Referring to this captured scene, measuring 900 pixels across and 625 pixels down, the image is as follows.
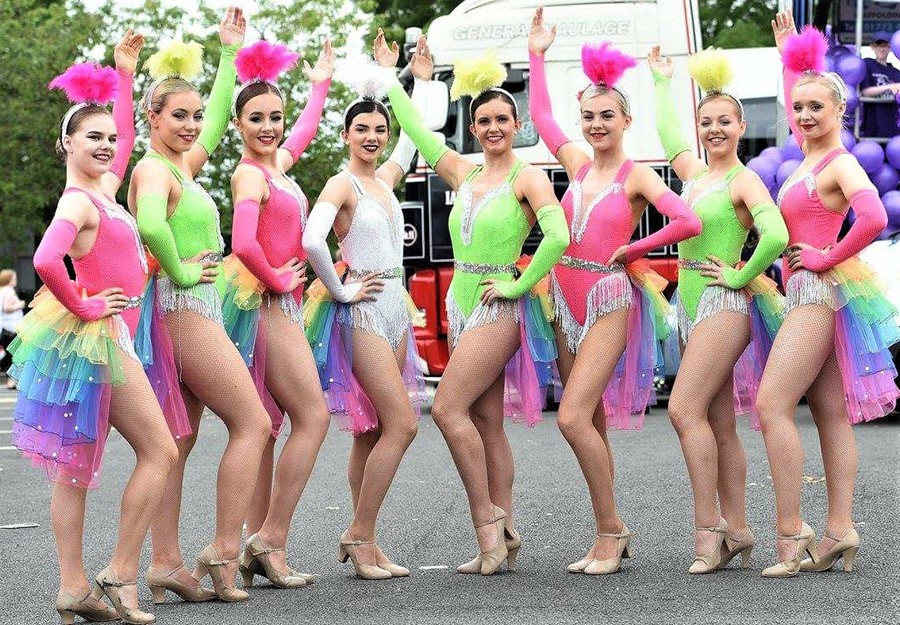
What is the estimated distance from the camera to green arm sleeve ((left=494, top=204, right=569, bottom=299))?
22.3 feet

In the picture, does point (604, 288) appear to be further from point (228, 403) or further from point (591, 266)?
point (228, 403)

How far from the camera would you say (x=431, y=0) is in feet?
105

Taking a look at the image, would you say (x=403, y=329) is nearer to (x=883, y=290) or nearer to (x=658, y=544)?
(x=658, y=544)

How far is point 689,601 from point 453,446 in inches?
54.7

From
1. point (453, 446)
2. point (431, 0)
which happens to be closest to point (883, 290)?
point (453, 446)

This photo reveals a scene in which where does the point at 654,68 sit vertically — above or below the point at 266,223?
above

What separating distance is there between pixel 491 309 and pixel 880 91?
697 centimetres

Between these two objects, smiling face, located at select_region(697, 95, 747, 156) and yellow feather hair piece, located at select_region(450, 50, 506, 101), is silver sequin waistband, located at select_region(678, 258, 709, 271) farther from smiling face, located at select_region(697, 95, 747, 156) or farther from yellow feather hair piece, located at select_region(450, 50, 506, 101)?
yellow feather hair piece, located at select_region(450, 50, 506, 101)

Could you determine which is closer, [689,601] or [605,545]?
[689,601]

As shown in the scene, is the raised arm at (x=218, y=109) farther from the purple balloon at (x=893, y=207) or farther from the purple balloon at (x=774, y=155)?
the purple balloon at (x=774, y=155)

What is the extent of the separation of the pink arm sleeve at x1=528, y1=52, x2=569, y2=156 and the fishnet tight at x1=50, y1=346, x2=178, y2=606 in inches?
93.1

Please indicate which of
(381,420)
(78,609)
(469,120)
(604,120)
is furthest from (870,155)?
(78,609)

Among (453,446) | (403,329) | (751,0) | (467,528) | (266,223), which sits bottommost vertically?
(467,528)

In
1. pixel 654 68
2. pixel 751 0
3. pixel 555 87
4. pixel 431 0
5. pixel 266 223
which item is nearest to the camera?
pixel 266 223
